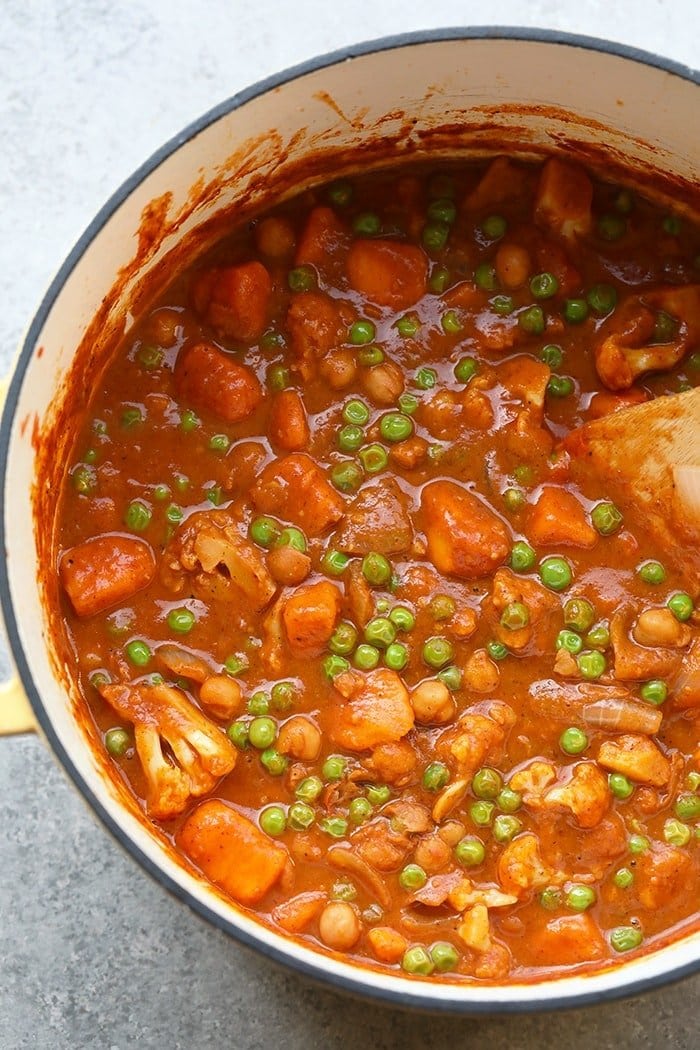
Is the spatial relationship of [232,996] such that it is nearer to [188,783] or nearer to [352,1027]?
[352,1027]

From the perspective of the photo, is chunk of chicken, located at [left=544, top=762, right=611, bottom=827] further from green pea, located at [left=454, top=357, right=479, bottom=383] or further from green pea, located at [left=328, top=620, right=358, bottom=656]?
green pea, located at [left=454, top=357, right=479, bottom=383]


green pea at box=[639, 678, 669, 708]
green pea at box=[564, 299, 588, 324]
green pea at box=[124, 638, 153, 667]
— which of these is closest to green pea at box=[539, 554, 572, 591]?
green pea at box=[639, 678, 669, 708]

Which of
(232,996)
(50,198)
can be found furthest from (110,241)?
(232,996)

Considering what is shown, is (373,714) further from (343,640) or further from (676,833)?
(676,833)

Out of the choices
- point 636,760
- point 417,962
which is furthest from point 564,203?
point 417,962

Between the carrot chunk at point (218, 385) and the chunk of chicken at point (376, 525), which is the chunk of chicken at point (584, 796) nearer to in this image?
the chunk of chicken at point (376, 525)

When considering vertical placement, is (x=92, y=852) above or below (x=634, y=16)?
below
